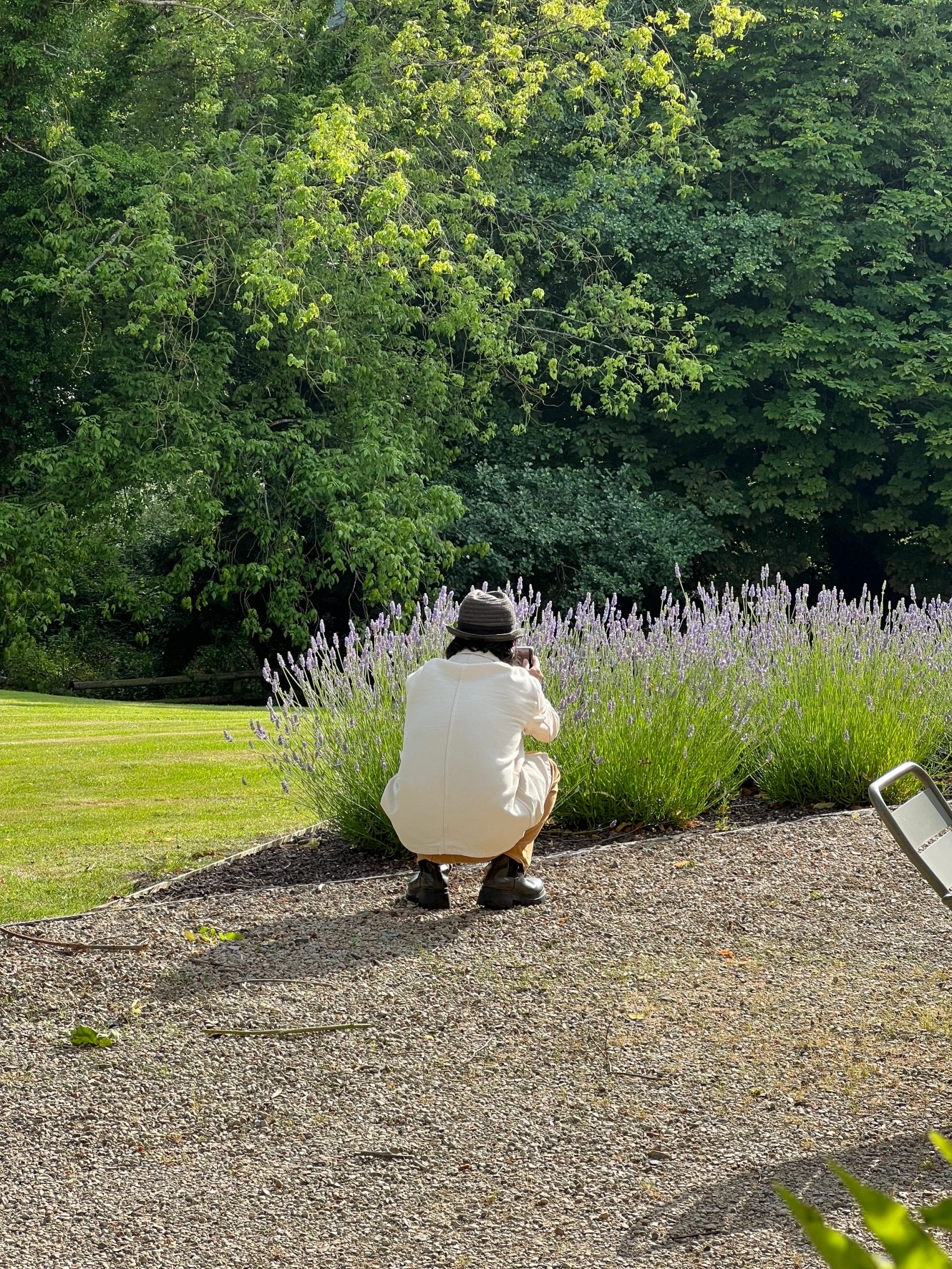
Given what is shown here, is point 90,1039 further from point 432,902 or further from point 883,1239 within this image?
point 883,1239

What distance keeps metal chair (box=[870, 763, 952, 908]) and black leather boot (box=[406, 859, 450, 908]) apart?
6.65 feet

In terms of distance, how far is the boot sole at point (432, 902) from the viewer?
5.15 meters

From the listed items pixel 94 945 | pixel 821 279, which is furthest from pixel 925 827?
pixel 821 279

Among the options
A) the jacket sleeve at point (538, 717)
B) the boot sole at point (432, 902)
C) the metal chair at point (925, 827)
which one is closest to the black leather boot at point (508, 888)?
the boot sole at point (432, 902)

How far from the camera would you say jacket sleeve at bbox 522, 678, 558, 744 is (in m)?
5.09

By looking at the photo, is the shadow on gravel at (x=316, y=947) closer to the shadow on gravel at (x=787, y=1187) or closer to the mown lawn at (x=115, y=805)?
the mown lawn at (x=115, y=805)

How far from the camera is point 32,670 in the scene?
A: 67.1 feet

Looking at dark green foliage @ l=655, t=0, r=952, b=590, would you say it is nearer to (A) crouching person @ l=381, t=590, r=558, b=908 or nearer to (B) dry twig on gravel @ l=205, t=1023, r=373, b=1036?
(A) crouching person @ l=381, t=590, r=558, b=908

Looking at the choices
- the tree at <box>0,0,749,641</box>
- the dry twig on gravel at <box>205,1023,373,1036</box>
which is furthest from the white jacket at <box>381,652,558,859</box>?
the tree at <box>0,0,749,641</box>

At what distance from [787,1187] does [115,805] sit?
6.12m

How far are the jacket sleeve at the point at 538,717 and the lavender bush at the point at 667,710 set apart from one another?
917mm

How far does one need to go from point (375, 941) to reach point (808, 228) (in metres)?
17.4

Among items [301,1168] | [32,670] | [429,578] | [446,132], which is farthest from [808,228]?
[301,1168]

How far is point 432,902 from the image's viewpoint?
16.9ft
